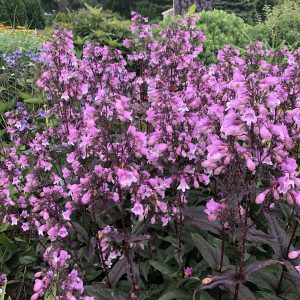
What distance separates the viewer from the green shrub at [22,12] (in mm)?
20109

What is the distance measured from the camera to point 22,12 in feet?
65.5

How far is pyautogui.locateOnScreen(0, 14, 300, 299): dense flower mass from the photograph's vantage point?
210 centimetres

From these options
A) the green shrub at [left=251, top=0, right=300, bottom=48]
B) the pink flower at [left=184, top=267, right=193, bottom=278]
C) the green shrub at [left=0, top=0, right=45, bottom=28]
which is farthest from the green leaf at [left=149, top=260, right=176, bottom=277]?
the green shrub at [left=0, top=0, right=45, bottom=28]

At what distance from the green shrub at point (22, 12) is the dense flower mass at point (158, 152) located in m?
17.9

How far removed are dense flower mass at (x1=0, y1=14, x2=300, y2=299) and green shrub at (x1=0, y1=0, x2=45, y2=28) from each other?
17.9 m

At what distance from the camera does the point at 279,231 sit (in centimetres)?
264

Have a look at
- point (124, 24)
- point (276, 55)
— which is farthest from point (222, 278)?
point (124, 24)

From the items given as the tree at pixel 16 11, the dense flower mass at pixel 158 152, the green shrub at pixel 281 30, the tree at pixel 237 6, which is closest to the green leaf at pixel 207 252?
the dense flower mass at pixel 158 152

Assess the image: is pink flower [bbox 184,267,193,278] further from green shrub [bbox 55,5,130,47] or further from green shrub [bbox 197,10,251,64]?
green shrub [bbox 55,5,130,47]

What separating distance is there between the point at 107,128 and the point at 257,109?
87 centimetres

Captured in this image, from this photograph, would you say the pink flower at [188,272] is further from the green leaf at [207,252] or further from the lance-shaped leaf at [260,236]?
the lance-shaped leaf at [260,236]

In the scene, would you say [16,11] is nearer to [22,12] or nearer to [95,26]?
[22,12]

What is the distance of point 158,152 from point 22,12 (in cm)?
1963

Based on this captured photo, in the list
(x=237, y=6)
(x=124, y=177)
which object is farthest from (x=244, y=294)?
(x=237, y=6)
